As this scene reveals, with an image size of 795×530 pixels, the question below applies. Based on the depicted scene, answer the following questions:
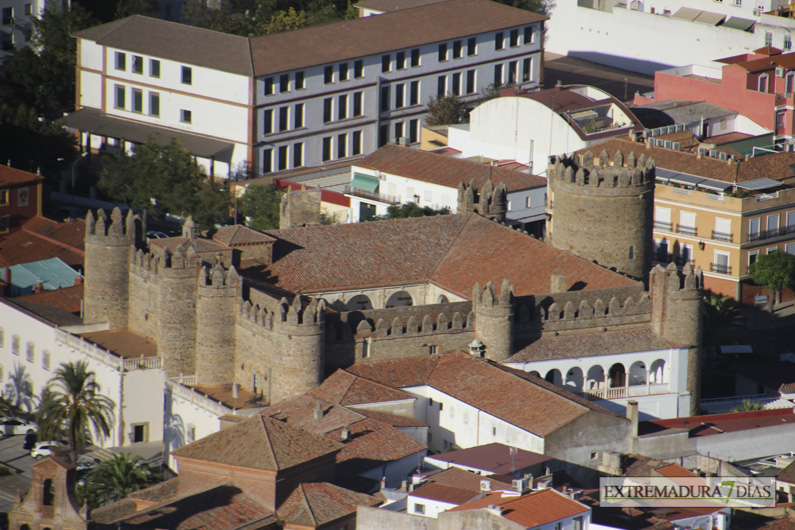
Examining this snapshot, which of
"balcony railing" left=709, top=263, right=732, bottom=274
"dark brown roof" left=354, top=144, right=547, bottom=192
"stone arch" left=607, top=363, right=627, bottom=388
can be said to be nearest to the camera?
"stone arch" left=607, top=363, right=627, bottom=388

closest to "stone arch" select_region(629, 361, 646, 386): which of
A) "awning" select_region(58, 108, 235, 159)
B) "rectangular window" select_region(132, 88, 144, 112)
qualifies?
"awning" select_region(58, 108, 235, 159)

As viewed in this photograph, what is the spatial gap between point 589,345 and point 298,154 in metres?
49.4

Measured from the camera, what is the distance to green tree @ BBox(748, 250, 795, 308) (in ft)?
346

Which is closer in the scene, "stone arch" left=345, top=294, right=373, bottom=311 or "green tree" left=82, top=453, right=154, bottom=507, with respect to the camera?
"green tree" left=82, top=453, right=154, bottom=507

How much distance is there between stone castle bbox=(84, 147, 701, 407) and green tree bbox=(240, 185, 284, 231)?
20.2 metres

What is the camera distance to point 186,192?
378 ft

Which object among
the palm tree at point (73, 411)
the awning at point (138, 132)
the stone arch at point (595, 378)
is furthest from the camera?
the awning at point (138, 132)

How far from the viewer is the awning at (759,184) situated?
354 ft

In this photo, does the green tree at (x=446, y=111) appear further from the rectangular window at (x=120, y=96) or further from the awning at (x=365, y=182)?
the rectangular window at (x=120, y=96)

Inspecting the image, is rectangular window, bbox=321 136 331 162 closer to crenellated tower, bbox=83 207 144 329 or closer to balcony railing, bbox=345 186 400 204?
balcony railing, bbox=345 186 400 204

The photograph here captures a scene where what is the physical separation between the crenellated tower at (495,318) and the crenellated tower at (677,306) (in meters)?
7.22

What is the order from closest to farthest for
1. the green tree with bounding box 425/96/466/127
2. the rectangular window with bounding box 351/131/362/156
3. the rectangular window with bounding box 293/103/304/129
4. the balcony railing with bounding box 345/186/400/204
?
the balcony railing with bounding box 345/186/400/204 → the rectangular window with bounding box 293/103/304/129 → the rectangular window with bounding box 351/131/362/156 → the green tree with bounding box 425/96/466/127

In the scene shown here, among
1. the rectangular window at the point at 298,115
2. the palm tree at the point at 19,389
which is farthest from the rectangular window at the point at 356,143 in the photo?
the palm tree at the point at 19,389

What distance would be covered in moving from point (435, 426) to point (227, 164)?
48.6 metres
